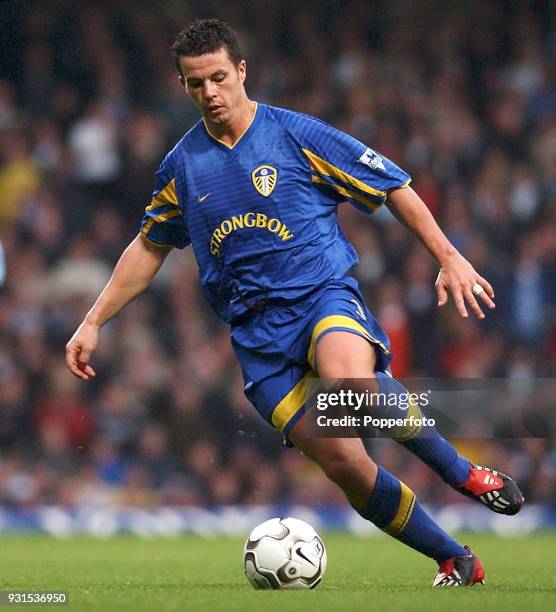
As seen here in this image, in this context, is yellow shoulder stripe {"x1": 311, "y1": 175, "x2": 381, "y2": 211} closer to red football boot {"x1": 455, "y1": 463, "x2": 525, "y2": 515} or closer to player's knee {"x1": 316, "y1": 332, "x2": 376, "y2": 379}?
player's knee {"x1": 316, "y1": 332, "x2": 376, "y2": 379}

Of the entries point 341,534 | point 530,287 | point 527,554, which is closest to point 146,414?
point 341,534

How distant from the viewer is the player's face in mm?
4898

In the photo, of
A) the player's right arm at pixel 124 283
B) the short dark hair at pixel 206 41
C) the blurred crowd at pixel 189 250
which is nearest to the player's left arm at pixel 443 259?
the short dark hair at pixel 206 41

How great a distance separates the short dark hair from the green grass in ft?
6.57

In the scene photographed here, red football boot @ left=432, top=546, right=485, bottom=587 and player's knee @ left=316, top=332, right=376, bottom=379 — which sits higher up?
player's knee @ left=316, top=332, right=376, bottom=379

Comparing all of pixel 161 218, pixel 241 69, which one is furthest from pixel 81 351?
pixel 241 69

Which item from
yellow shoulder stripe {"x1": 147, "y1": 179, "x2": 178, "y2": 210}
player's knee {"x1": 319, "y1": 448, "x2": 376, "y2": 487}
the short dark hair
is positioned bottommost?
player's knee {"x1": 319, "y1": 448, "x2": 376, "y2": 487}

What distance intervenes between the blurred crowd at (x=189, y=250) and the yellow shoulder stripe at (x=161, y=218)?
4.40 metres

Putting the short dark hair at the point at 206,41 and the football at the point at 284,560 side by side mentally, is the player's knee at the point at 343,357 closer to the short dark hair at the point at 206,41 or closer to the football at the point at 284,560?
the football at the point at 284,560

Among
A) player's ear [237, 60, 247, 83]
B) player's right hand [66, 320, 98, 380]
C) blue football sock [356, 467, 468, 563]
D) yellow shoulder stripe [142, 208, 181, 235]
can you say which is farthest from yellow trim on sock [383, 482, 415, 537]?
player's ear [237, 60, 247, 83]

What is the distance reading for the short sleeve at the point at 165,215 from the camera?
5.22m

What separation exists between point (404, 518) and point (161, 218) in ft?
5.10

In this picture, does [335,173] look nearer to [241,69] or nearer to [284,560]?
[241,69]

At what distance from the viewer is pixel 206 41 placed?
491 centimetres
